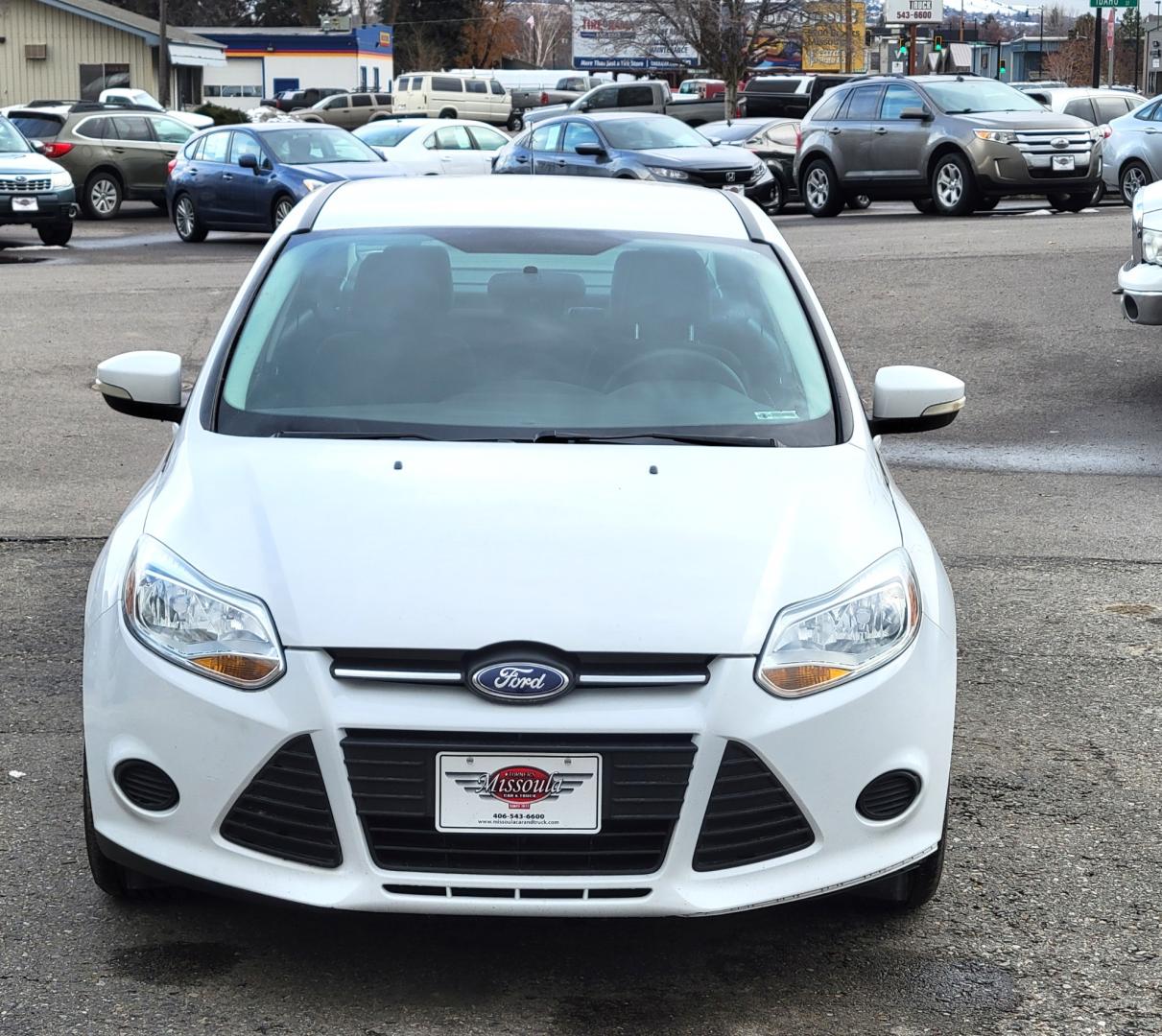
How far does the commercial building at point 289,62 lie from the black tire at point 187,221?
62.6 meters

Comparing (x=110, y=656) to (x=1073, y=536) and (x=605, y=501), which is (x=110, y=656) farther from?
(x=1073, y=536)

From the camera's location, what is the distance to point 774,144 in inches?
1083

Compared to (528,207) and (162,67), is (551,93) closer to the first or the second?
(162,67)

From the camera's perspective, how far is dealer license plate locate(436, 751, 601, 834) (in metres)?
3.29

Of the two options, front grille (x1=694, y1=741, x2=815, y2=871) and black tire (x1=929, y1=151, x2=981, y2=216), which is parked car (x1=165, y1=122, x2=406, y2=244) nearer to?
black tire (x1=929, y1=151, x2=981, y2=216)

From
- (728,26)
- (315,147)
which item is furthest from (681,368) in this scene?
(728,26)

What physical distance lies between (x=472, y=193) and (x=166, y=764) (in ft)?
7.65

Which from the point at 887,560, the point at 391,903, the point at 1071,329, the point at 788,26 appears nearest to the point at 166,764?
the point at 391,903

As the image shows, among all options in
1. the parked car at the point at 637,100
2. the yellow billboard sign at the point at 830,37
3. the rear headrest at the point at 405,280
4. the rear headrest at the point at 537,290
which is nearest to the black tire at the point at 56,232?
the rear headrest at the point at 405,280

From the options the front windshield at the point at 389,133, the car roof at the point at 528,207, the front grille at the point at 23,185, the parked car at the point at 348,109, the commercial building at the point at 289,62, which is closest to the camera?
the car roof at the point at 528,207

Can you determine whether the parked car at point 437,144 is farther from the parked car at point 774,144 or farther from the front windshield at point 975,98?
the front windshield at point 975,98

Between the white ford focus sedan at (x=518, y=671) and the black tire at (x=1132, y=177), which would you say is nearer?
the white ford focus sedan at (x=518, y=671)

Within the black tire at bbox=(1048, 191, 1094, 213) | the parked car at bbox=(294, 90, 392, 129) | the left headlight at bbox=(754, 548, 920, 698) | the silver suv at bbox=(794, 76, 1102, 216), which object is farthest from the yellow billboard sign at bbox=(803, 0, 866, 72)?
the left headlight at bbox=(754, 548, 920, 698)

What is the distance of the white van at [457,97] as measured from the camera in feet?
196
